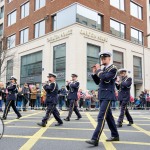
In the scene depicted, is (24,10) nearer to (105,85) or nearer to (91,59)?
(91,59)

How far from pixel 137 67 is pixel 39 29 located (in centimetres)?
1190

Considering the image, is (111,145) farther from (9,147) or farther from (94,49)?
(94,49)

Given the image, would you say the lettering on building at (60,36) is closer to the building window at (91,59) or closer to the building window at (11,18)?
the building window at (91,59)

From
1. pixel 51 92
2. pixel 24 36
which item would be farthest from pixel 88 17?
pixel 51 92

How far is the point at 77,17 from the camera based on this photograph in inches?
961

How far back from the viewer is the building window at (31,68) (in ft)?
91.4

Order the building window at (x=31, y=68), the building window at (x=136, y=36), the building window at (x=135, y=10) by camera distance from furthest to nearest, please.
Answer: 1. the building window at (x=135, y=10)
2. the building window at (x=136, y=36)
3. the building window at (x=31, y=68)

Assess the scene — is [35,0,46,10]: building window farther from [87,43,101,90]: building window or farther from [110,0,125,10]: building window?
[87,43,101,90]: building window

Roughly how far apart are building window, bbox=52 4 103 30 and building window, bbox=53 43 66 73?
2.04 metres

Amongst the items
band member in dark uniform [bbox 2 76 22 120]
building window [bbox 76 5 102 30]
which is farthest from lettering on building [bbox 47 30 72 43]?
band member in dark uniform [bbox 2 76 22 120]

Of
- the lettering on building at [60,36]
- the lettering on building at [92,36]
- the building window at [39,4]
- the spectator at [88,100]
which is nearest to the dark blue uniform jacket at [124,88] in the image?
the spectator at [88,100]

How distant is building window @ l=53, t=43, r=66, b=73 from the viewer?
2498 cm

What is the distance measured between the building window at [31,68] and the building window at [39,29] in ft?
6.77

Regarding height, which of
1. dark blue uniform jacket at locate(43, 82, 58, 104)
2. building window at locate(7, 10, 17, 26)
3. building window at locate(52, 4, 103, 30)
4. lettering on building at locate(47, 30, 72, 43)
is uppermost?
building window at locate(7, 10, 17, 26)
